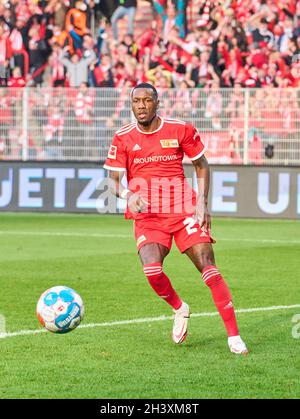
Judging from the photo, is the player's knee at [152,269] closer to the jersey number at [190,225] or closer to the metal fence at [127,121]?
the jersey number at [190,225]

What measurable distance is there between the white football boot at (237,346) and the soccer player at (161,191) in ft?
1.84

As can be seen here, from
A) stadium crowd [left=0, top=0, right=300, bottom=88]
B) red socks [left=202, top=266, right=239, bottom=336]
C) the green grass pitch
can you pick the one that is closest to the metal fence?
stadium crowd [left=0, top=0, right=300, bottom=88]

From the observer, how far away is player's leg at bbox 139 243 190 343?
9156 mm

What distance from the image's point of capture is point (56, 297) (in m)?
8.82

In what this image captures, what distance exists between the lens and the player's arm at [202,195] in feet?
30.2

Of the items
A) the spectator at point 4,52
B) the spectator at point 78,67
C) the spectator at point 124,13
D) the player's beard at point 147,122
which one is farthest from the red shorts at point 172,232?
the spectator at point 124,13

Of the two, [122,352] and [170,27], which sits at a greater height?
[170,27]

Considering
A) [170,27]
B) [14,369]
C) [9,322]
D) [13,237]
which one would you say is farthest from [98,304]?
[170,27]

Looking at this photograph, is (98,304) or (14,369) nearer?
(14,369)

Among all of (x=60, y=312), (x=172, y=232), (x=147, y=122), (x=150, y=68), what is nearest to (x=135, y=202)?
(x=172, y=232)

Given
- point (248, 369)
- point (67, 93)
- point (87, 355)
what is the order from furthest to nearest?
1. point (67, 93)
2. point (87, 355)
3. point (248, 369)

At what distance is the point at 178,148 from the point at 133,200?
2.14ft

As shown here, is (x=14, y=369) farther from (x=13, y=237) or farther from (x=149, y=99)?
(x=13, y=237)

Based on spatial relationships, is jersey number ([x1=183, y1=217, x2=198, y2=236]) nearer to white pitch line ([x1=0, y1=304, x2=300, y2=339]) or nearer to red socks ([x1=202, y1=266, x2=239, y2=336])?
red socks ([x1=202, y1=266, x2=239, y2=336])
